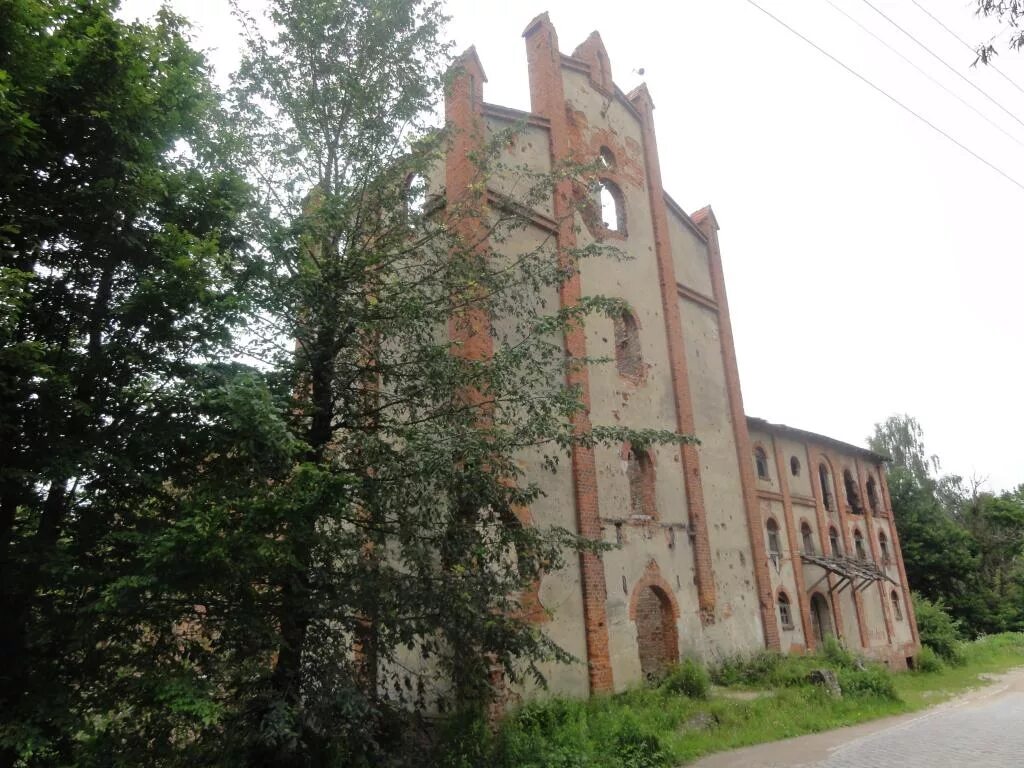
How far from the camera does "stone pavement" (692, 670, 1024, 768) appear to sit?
9742mm

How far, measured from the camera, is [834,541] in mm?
23156

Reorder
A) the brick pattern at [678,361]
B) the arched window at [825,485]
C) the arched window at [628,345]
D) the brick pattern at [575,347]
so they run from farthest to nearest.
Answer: the arched window at [825,485] → the arched window at [628,345] → the brick pattern at [678,361] → the brick pattern at [575,347]

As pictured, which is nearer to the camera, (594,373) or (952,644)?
(594,373)

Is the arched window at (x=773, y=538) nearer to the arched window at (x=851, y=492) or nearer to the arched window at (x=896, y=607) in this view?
the arched window at (x=851, y=492)

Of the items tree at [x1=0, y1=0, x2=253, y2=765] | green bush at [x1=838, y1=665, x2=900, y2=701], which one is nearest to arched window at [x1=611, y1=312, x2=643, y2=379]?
green bush at [x1=838, y1=665, x2=900, y2=701]

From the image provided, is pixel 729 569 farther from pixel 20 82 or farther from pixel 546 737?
pixel 20 82

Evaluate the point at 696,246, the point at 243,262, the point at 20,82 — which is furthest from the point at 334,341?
the point at 696,246

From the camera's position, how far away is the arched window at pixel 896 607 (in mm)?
24250

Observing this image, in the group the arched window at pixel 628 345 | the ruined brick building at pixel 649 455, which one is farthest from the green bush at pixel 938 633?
the arched window at pixel 628 345

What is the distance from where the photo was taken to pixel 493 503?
301 inches

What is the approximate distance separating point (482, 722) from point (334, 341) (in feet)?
15.8

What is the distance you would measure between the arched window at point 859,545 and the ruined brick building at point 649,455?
9.91 feet

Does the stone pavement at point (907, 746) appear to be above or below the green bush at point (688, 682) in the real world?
below

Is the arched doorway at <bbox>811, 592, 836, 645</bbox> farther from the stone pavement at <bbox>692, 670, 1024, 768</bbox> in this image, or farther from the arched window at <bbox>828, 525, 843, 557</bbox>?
the stone pavement at <bbox>692, 670, 1024, 768</bbox>
